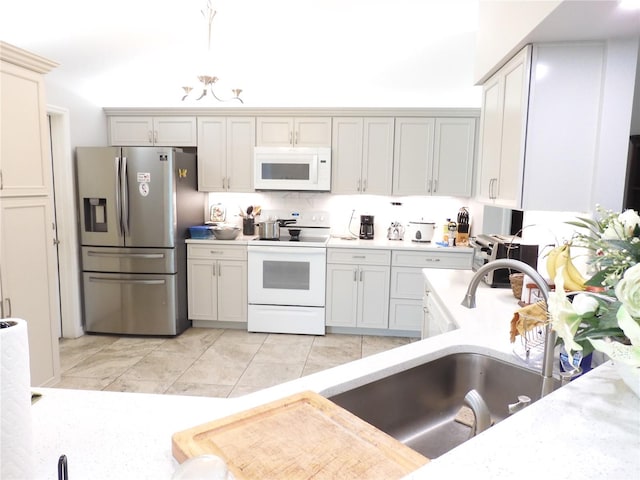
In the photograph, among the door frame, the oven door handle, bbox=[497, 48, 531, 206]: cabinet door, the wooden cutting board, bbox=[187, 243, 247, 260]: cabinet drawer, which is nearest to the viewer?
the wooden cutting board

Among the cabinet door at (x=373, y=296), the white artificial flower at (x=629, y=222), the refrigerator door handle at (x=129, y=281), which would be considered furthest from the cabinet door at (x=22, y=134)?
the white artificial flower at (x=629, y=222)

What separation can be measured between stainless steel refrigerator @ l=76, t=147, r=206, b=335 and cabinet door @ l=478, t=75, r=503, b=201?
268 cm

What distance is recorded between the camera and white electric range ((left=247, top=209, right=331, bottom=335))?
4094 mm

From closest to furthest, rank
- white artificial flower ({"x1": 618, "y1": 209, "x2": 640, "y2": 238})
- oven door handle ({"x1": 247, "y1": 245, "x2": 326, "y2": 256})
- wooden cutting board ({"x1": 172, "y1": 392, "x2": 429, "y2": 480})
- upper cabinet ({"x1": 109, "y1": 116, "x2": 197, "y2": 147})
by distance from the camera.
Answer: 1. wooden cutting board ({"x1": 172, "y1": 392, "x2": 429, "y2": 480})
2. white artificial flower ({"x1": 618, "y1": 209, "x2": 640, "y2": 238})
3. oven door handle ({"x1": 247, "y1": 245, "x2": 326, "y2": 256})
4. upper cabinet ({"x1": 109, "y1": 116, "x2": 197, "y2": 147})

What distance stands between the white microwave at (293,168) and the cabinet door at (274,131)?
133mm

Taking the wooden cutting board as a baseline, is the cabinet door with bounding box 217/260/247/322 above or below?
below

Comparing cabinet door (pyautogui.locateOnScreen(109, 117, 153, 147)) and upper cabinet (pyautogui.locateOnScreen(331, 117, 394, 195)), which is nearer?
upper cabinet (pyautogui.locateOnScreen(331, 117, 394, 195))

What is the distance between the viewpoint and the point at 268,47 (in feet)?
12.1

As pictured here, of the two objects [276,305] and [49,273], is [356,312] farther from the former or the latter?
[49,273]

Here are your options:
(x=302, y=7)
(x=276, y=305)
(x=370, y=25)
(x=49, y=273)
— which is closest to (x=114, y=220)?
(x=49, y=273)

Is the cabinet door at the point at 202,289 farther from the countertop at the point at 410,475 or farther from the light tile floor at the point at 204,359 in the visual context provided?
the countertop at the point at 410,475

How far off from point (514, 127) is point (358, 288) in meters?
A: 2.30

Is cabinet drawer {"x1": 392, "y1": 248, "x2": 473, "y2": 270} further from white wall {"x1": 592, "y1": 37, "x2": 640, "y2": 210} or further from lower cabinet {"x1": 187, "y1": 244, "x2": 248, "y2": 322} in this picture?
white wall {"x1": 592, "y1": 37, "x2": 640, "y2": 210}

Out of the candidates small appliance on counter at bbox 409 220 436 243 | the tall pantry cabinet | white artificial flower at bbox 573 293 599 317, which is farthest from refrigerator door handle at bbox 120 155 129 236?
white artificial flower at bbox 573 293 599 317
